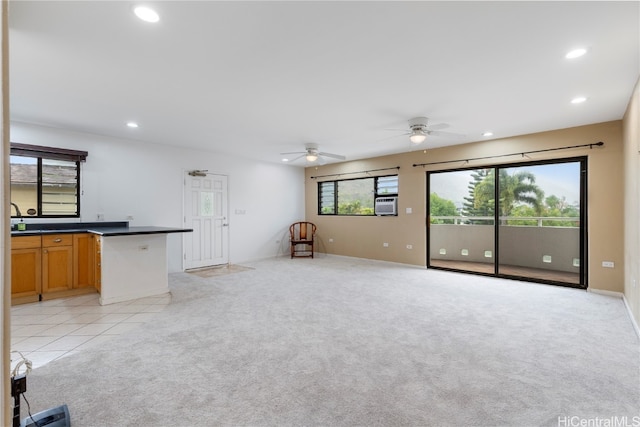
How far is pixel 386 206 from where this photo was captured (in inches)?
273

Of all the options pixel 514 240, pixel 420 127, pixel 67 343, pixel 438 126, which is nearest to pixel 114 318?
pixel 67 343

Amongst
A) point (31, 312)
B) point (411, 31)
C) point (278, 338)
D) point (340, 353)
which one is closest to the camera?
point (411, 31)

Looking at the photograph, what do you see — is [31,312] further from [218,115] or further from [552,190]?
[552,190]

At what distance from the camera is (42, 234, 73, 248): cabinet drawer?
4121 mm

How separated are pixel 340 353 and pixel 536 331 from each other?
2.06 m

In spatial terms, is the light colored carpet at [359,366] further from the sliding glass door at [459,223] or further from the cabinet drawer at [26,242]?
the sliding glass door at [459,223]

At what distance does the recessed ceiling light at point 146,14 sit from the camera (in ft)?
6.52

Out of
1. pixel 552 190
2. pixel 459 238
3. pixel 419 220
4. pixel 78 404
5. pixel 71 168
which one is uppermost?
pixel 71 168

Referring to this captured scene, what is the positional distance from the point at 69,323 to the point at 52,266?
4.54 feet

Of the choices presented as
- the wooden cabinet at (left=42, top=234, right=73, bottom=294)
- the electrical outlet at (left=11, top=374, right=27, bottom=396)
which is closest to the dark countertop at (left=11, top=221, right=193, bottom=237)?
the wooden cabinet at (left=42, top=234, right=73, bottom=294)

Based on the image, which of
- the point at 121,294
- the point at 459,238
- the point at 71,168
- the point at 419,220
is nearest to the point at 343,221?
the point at 419,220

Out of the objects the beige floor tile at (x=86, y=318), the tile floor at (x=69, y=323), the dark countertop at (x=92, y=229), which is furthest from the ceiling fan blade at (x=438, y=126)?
the beige floor tile at (x=86, y=318)

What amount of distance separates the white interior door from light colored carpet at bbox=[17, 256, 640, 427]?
2278mm

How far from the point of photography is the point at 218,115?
4105 millimetres
